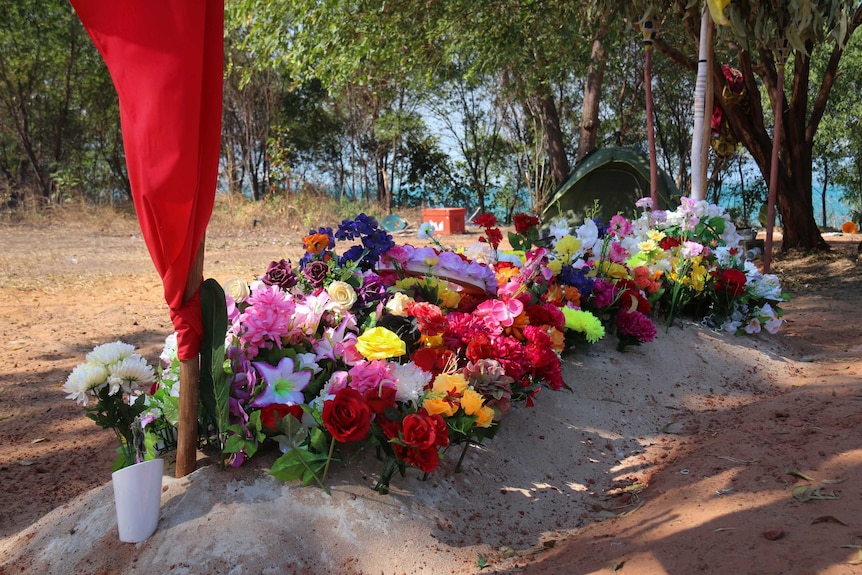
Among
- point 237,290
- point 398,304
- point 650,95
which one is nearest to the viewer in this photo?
point 237,290

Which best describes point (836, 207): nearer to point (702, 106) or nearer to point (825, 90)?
point (825, 90)

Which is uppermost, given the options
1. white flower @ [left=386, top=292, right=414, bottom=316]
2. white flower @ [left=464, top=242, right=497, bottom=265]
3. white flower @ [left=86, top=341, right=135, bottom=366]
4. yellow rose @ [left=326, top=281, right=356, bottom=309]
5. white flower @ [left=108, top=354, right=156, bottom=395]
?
white flower @ [left=464, top=242, right=497, bottom=265]

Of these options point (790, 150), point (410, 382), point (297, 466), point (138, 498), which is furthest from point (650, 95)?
point (138, 498)

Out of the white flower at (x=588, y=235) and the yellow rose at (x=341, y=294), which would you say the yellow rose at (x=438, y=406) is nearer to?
the yellow rose at (x=341, y=294)

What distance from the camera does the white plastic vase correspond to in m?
2.15

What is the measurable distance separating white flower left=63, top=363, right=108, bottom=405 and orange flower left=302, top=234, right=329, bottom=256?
4.56ft

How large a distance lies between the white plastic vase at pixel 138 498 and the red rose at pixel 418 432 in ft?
2.61

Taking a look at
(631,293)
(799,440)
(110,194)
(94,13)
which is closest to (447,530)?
(799,440)

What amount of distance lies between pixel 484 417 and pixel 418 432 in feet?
1.14

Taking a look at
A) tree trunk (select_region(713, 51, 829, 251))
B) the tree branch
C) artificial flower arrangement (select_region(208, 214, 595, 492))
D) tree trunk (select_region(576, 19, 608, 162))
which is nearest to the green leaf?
artificial flower arrangement (select_region(208, 214, 595, 492))

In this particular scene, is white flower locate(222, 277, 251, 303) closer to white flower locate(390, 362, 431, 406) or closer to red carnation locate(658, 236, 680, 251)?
white flower locate(390, 362, 431, 406)

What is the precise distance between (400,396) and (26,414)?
2567 mm

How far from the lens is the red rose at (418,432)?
95.3 inches

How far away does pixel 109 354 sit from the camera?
94.5 inches
